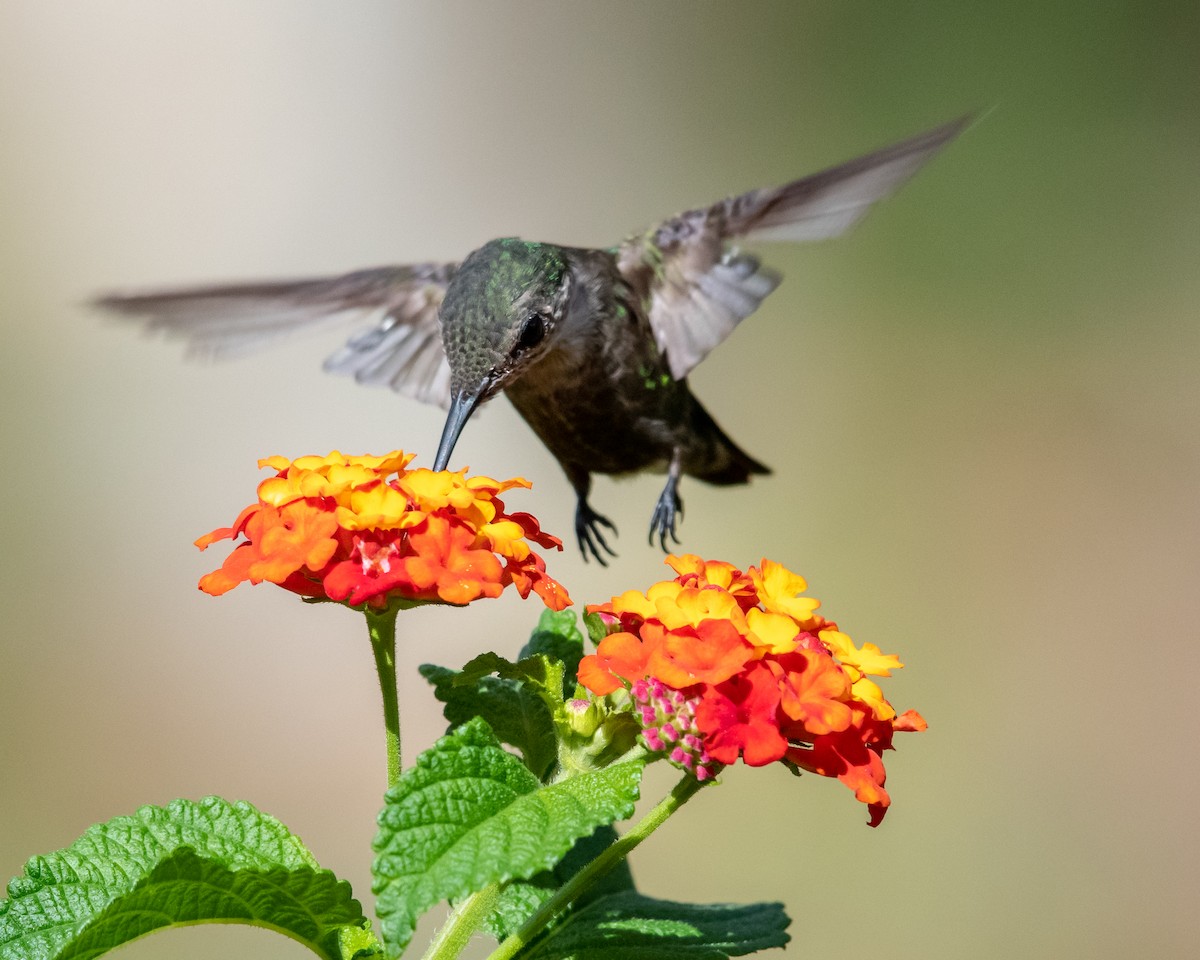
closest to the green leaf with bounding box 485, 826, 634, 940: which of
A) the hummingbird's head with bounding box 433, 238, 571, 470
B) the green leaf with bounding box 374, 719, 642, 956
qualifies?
the green leaf with bounding box 374, 719, 642, 956

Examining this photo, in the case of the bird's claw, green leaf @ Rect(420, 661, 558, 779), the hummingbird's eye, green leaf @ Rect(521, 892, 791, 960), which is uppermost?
the hummingbird's eye

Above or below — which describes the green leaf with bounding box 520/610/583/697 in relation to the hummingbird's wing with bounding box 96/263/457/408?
below

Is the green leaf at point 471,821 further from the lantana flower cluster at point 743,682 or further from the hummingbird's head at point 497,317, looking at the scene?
the hummingbird's head at point 497,317

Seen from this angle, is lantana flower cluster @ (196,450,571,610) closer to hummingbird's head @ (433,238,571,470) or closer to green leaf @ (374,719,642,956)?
green leaf @ (374,719,642,956)

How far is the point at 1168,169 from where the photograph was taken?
6.14 meters

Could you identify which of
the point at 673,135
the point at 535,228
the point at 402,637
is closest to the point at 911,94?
the point at 673,135

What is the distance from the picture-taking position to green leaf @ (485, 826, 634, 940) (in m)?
1.27

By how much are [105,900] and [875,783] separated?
2.19 ft

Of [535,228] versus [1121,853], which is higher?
[535,228]

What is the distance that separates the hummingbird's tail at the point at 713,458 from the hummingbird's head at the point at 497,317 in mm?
555

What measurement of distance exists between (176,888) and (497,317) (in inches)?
46.9

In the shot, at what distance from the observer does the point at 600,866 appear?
107 cm

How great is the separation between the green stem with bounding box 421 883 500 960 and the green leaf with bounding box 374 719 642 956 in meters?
0.10

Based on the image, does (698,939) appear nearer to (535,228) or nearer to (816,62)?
(535,228)
